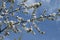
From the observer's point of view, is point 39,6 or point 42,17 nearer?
point 39,6

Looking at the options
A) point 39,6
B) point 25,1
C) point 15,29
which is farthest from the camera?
point 25,1

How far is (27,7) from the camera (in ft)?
30.0

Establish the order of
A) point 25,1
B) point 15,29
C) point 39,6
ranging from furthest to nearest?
point 25,1 < point 15,29 < point 39,6

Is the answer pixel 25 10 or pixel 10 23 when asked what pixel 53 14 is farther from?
pixel 10 23

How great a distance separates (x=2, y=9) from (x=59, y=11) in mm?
2076

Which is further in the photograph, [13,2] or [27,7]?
[27,7]

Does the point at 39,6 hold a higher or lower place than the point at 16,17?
higher

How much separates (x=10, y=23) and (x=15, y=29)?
0.55 metres

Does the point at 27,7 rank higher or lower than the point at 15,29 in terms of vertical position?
higher

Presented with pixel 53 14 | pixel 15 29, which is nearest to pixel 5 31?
pixel 15 29

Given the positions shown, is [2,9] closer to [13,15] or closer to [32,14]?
[13,15]

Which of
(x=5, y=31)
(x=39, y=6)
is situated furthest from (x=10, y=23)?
(x=39, y=6)

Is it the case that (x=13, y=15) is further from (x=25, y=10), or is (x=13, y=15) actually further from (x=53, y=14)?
(x=53, y=14)

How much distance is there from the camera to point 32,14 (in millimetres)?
8812
